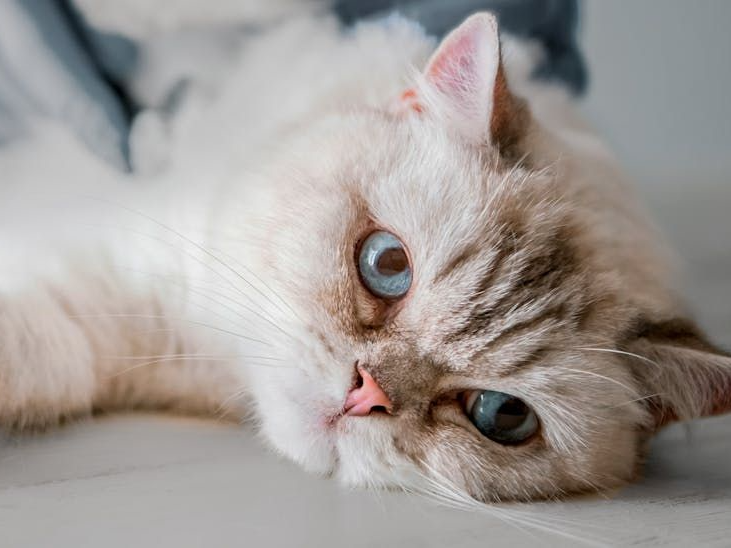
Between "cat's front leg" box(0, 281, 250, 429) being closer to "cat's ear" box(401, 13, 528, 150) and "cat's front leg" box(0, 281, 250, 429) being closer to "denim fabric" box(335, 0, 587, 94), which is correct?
"cat's ear" box(401, 13, 528, 150)

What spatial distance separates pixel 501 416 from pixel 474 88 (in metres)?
0.55

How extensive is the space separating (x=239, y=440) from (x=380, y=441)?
33cm

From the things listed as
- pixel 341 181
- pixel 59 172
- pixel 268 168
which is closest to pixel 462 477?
pixel 341 181

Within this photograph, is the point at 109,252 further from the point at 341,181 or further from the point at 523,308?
the point at 523,308

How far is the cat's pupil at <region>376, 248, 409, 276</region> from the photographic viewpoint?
1277 mm

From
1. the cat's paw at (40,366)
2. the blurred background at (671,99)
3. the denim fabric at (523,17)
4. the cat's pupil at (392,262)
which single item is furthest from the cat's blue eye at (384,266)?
the blurred background at (671,99)

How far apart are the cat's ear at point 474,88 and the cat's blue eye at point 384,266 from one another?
25cm

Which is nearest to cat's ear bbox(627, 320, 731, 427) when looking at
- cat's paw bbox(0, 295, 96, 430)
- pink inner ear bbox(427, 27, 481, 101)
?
pink inner ear bbox(427, 27, 481, 101)

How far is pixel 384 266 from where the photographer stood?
4.20 feet

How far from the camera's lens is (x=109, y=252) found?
5.19 feet

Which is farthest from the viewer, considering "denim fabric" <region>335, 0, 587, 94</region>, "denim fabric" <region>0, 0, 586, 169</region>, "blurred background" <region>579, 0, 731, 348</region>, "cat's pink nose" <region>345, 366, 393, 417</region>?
"blurred background" <region>579, 0, 731, 348</region>

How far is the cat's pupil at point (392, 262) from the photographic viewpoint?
1.28 m

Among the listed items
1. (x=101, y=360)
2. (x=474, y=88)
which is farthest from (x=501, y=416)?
(x=101, y=360)

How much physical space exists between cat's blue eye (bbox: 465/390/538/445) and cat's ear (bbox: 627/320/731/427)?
0.22 meters
